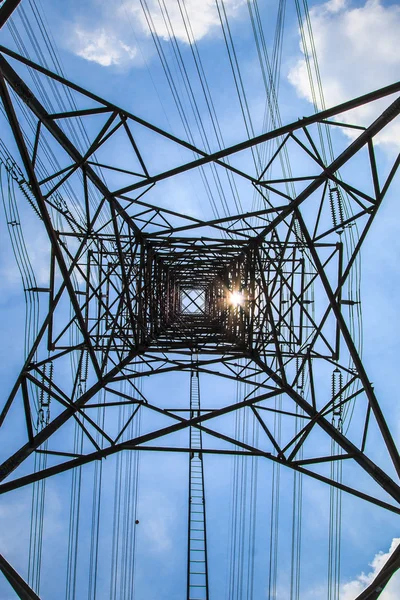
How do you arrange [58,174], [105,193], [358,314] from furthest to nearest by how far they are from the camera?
[358,314] < [105,193] < [58,174]

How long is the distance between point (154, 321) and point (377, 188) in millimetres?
8137

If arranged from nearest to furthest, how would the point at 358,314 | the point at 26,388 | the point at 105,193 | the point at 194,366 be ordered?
1. the point at 26,388
2. the point at 105,193
3. the point at 194,366
4. the point at 358,314

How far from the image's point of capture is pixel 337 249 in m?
10.1

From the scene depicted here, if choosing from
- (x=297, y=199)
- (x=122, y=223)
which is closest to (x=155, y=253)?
(x=122, y=223)

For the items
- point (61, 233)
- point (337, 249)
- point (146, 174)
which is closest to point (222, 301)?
point (337, 249)

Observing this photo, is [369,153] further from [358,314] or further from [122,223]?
[122,223]

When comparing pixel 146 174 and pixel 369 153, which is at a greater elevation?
pixel 146 174

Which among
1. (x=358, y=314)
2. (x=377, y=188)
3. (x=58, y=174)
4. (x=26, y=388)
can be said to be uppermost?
(x=58, y=174)

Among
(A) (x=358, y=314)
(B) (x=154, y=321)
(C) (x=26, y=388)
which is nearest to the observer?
(C) (x=26, y=388)

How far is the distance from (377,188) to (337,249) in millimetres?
3824

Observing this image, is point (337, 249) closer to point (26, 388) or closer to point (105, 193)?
point (105, 193)

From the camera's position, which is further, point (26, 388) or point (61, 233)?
point (61, 233)

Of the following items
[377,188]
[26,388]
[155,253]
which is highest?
[155,253]

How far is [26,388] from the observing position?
21.4 feet
